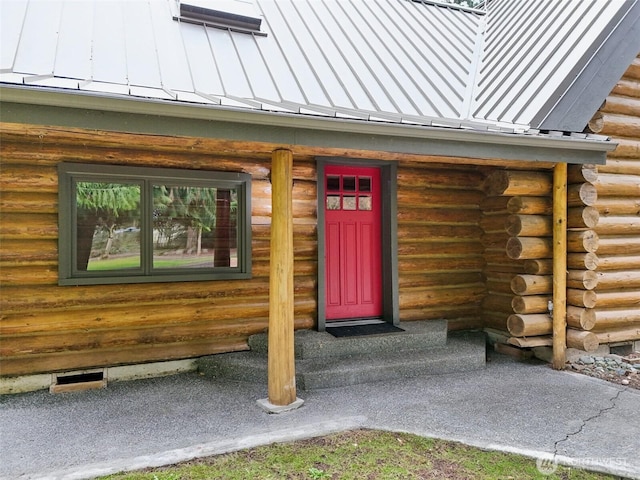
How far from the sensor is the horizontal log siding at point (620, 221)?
597cm

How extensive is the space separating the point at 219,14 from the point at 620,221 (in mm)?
6065

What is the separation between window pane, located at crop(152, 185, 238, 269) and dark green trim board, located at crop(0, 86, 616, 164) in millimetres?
1832

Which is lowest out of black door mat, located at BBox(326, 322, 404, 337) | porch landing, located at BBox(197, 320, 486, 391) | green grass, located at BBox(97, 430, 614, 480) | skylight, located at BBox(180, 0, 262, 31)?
green grass, located at BBox(97, 430, 614, 480)

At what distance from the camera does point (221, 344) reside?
5.55 metres

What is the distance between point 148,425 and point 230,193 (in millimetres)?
2834

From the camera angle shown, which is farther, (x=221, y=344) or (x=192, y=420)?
(x=221, y=344)

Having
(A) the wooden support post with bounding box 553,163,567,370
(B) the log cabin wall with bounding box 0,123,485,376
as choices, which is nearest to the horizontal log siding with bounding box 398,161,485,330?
(B) the log cabin wall with bounding box 0,123,485,376

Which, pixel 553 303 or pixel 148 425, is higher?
pixel 553 303

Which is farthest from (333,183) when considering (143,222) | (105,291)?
(105,291)

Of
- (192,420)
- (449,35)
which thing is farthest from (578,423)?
(449,35)

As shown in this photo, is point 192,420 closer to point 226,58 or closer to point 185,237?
point 185,237

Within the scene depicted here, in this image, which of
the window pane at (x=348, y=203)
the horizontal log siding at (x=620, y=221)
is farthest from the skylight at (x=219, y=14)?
the horizontal log siding at (x=620, y=221)

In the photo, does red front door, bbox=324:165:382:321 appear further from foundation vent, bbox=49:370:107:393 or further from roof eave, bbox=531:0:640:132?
foundation vent, bbox=49:370:107:393

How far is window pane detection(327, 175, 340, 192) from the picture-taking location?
20.4 feet
